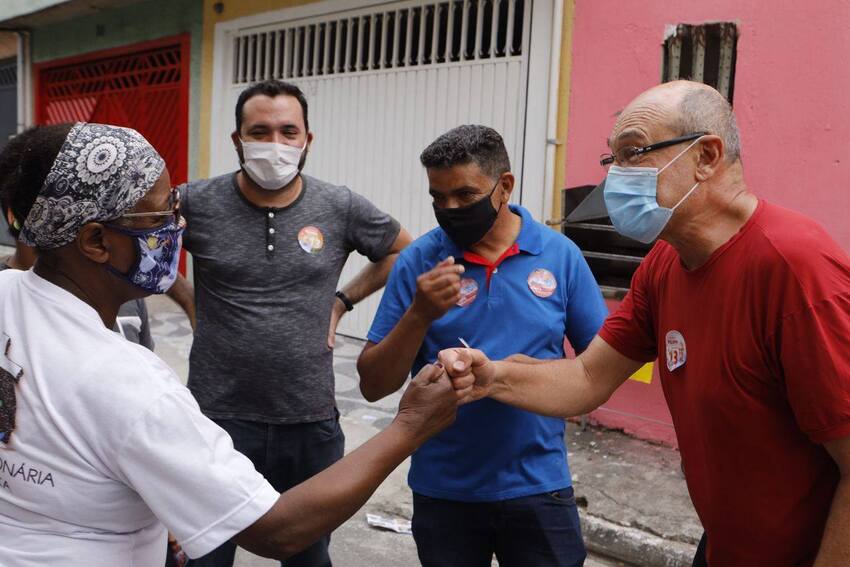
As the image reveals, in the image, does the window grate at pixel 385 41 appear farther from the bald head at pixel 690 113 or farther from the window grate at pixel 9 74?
the window grate at pixel 9 74

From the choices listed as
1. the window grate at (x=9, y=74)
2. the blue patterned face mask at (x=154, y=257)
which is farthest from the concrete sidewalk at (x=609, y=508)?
the window grate at (x=9, y=74)

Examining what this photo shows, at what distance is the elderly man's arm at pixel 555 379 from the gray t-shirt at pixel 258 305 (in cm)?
94

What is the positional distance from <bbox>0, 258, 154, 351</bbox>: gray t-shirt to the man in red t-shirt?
124 cm

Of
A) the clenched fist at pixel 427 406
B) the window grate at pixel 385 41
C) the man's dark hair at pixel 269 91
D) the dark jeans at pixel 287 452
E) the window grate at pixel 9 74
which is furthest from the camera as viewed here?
the window grate at pixel 9 74

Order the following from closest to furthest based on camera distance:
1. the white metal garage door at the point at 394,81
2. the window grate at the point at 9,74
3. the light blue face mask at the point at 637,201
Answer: the light blue face mask at the point at 637,201 < the white metal garage door at the point at 394,81 < the window grate at the point at 9,74

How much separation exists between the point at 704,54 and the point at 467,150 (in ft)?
9.72

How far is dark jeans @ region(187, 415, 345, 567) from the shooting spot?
2.82m

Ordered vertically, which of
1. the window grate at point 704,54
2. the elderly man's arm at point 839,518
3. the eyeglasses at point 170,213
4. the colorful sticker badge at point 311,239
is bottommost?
the elderly man's arm at point 839,518

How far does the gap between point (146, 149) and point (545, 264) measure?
1284 mm

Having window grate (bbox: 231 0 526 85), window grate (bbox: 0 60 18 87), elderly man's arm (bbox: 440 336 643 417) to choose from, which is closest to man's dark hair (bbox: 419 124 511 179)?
elderly man's arm (bbox: 440 336 643 417)

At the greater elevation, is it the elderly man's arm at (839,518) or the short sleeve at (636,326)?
the short sleeve at (636,326)

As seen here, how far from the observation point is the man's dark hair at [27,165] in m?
1.47

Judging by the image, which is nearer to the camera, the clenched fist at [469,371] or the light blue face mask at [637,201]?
the light blue face mask at [637,201]

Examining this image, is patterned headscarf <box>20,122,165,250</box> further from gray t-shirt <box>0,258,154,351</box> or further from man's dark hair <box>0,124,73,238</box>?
gray t-shirt <box>0,258,154,351</box>
